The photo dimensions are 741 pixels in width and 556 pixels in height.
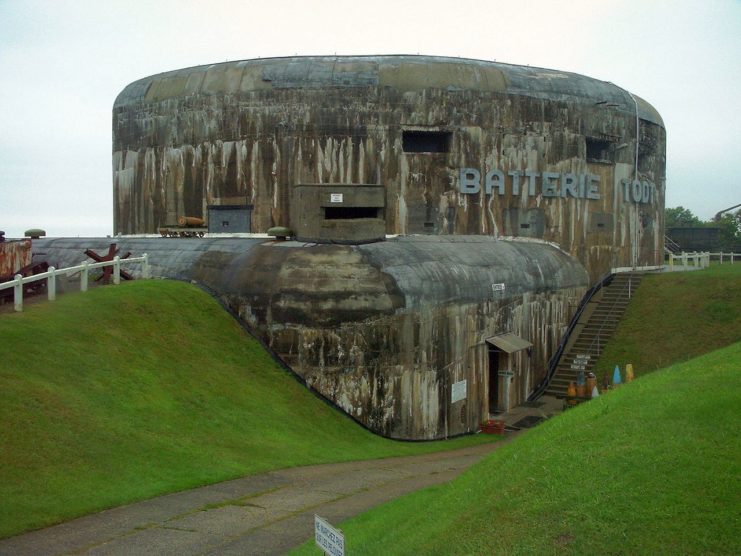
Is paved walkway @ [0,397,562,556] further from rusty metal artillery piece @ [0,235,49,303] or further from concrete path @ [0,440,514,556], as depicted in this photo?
rusty metal artillery piece @ [0,235,49,303]

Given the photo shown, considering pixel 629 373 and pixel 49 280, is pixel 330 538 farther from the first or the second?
pixel 629 373

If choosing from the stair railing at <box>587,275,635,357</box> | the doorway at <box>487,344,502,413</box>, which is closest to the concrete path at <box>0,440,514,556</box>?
the doorway at <box>487,344,502,413</box>

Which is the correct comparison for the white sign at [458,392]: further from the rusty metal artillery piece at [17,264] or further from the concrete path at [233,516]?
the rusty metal artillery piece at [17,264]

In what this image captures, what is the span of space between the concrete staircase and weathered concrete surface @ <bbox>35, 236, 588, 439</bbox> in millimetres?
3216

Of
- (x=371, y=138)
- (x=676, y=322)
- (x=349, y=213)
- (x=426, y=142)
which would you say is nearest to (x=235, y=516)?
(x=349, y=213)

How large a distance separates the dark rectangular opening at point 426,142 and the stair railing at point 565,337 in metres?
8.35

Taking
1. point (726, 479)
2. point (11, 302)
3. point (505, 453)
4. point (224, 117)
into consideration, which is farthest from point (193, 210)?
point (726, 479)

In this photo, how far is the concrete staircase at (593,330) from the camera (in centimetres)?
2930

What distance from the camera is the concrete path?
10.2 metres

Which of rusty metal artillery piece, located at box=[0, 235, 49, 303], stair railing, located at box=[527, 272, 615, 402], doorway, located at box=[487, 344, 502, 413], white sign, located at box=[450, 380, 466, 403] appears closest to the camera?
rusty metal artillery piece, located at box=[0, 235, 49, 303]

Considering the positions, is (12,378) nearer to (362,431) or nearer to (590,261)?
(362,431)

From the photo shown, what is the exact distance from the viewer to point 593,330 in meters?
31.7

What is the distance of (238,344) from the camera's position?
2100 cm

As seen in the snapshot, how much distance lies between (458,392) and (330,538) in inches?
603
